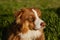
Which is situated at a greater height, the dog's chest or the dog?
the dog

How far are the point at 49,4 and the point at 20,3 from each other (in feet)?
3.43

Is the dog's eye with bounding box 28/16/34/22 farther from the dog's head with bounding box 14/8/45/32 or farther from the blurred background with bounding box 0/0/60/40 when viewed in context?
the blurred background with bounding box 0/0/60/40

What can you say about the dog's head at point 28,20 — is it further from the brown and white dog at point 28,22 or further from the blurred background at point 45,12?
the blurred background at point 45,12

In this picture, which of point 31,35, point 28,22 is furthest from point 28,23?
point 31,35

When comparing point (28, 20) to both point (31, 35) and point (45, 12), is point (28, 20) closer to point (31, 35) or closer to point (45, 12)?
point (31, 35)

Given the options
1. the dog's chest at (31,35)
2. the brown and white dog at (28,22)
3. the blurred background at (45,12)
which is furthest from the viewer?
the blurred background at (45,12)

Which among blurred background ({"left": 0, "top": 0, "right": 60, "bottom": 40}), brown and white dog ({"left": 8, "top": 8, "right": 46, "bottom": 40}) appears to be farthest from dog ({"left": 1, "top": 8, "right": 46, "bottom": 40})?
blurred background ({"left": 0, "top": 0, "right": 60, "bottom": 40})

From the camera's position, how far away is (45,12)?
7.02m

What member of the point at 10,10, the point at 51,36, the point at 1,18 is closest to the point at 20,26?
the point at 51,36

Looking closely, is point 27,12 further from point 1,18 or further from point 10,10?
point 10,10

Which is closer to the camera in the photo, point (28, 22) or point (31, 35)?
point (28, 22)

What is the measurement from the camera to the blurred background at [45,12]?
659 centimetres

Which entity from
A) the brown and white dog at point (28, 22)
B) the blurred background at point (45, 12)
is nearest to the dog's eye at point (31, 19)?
the brown and white dog at point (28, 22)

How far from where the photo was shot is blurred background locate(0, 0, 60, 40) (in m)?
6.59
